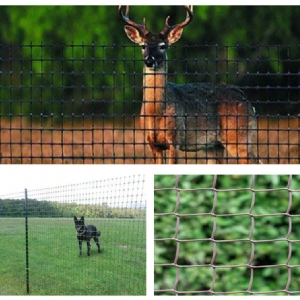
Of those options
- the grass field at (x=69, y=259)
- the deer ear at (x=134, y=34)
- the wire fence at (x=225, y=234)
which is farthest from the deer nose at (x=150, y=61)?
the grass field at (x=69, y=259)

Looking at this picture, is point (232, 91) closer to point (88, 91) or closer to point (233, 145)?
point (233, 145)

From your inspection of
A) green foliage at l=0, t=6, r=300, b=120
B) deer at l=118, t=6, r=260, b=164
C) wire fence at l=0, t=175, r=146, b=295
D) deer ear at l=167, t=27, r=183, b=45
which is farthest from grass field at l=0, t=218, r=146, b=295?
green foliage at l=0, t=6, r=300, b=120

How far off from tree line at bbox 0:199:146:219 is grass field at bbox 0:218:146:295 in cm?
3

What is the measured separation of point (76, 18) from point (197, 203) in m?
6.33

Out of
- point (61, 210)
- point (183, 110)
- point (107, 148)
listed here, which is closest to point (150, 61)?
point (183, 110)

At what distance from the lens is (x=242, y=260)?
3.62 metres

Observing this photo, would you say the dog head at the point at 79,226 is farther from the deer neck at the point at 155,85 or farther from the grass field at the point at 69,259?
the deer neck at the point at 155,85

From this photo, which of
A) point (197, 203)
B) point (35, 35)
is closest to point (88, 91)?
point (35, 35)

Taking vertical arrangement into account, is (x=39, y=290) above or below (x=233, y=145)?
below

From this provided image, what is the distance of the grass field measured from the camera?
120 inches

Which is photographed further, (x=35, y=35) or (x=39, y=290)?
(x=35, y=35)

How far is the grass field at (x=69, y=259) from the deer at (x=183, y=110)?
1.52 meters

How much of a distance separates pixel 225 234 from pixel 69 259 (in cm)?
78

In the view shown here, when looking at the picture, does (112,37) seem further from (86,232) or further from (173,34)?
(86,232)
